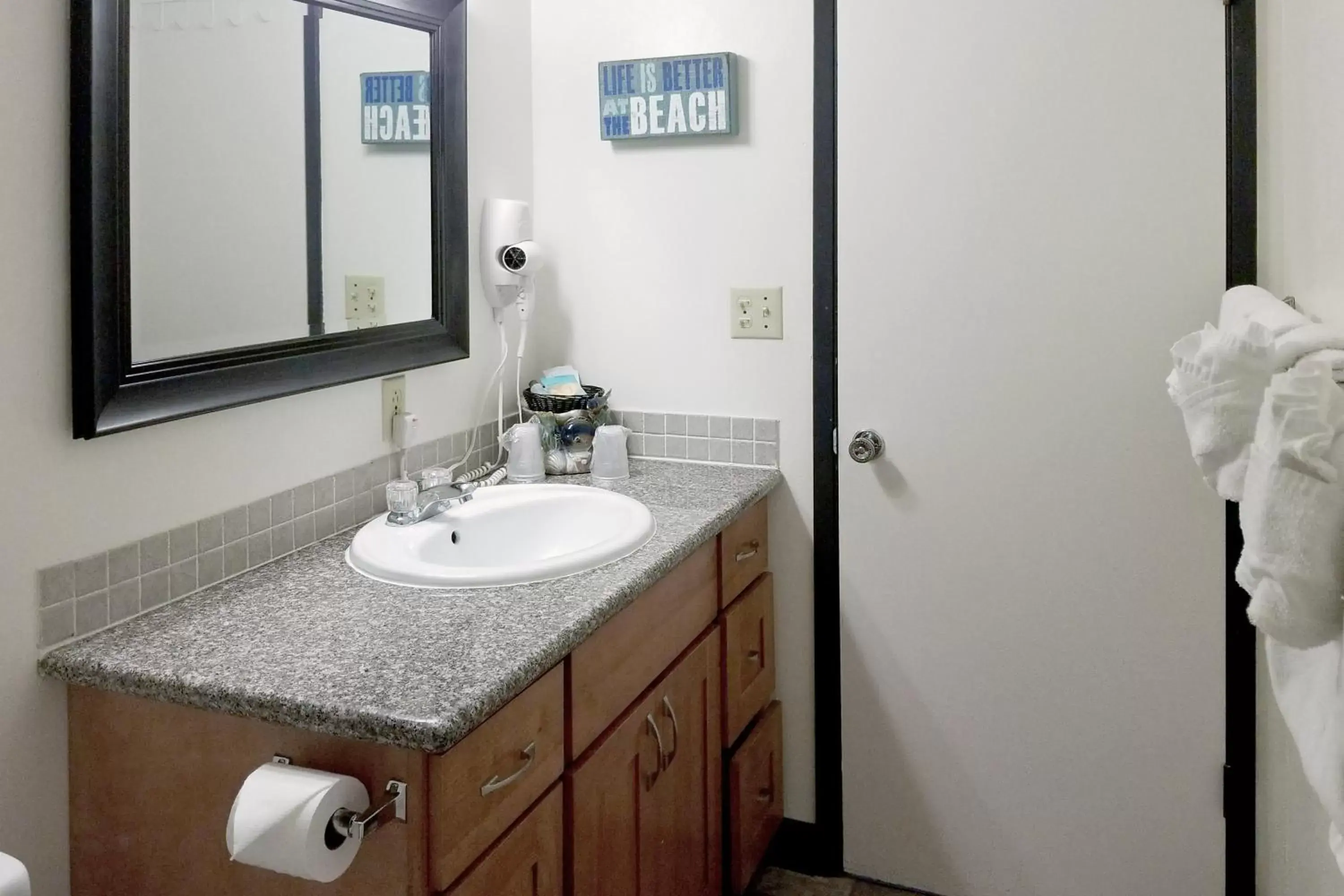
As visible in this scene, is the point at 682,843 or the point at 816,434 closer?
the point at 682,843

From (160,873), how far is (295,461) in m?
0.61

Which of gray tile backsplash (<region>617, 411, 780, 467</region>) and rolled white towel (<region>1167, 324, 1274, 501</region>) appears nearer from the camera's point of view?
rolled white towel (<region>1167, 324, 1274, 501</region>)

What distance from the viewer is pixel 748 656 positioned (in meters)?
2.04

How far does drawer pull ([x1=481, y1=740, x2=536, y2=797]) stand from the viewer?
116cm

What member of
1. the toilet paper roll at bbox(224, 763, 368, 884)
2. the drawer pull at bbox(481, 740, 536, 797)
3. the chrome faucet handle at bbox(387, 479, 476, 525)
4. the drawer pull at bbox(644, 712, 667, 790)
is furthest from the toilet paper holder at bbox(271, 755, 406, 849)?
the chrome faucet handle at bbox(387, 479, 476, 525)

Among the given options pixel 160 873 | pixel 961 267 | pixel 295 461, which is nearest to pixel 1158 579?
pixel 961 267

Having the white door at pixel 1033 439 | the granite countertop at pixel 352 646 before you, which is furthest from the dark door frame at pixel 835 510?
the granite countertop at pixel 352 646

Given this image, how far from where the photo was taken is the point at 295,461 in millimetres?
1608

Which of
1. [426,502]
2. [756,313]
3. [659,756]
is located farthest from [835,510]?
[426,502]

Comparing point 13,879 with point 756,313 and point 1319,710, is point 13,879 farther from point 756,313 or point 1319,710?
point 756,313

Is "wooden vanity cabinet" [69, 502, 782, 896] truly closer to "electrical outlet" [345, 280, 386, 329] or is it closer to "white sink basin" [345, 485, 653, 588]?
"white sink basin" [345, 485, 653, 588]

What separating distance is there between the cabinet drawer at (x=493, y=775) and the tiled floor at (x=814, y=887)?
3.31 ft

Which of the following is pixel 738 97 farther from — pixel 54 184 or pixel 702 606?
pixel 54 184

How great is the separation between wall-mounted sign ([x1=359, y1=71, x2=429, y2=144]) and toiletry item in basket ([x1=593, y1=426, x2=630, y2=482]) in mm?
628
